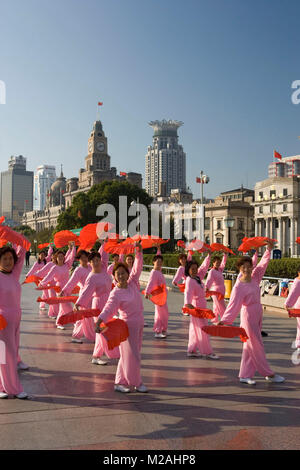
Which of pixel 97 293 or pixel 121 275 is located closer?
pixel 121 275

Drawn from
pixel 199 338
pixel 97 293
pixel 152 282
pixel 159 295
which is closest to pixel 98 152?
pixel 152 282

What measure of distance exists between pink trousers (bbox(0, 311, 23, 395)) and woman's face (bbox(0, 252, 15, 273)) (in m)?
0.56

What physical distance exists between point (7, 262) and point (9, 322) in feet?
2.45

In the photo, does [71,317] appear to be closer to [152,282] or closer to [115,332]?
[115,332]

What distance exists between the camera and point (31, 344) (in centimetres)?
993

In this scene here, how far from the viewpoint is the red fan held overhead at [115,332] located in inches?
249

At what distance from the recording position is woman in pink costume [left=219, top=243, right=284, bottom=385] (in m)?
7.01

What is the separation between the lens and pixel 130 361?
6477 mm

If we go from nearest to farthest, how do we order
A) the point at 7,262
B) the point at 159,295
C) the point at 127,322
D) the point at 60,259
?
the point at 7,262 → the point at 127,322 → the point at 159,295 → the point at 60,259

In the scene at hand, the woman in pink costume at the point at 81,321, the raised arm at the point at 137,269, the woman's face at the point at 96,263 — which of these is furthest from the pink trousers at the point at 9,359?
the woman in pink costume at the point at 81,321

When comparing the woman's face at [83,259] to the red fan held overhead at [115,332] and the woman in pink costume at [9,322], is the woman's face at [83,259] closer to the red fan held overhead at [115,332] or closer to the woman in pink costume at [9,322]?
the woman in pink costume at [9,322]

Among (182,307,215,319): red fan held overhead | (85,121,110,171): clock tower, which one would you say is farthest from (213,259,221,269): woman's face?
(85,121,110,171): clock tower

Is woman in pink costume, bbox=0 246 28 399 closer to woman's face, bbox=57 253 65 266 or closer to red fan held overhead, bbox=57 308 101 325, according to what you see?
red fan held overhead, bbox=57 308 101 325

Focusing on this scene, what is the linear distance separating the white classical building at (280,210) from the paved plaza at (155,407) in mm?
79625
